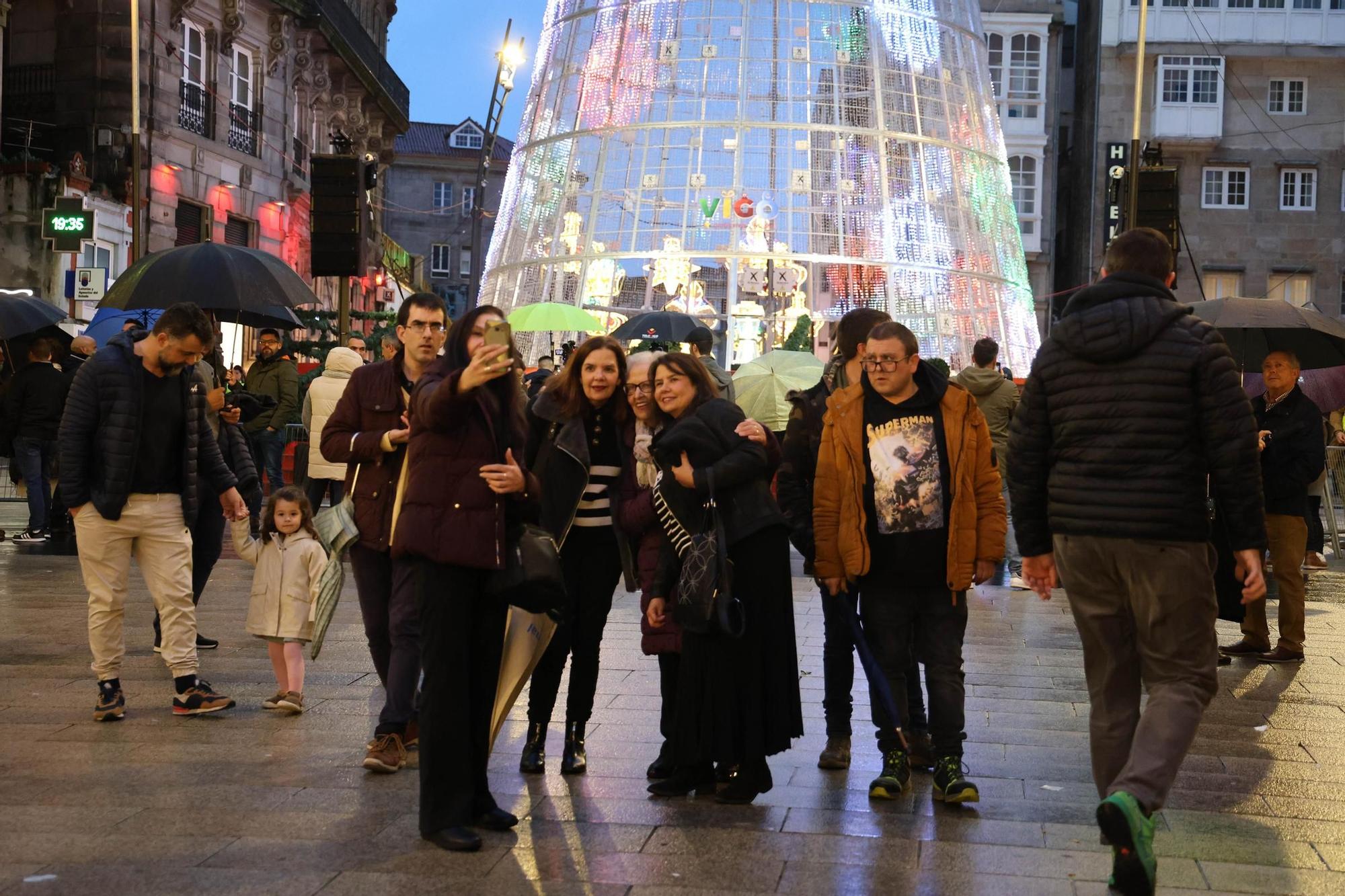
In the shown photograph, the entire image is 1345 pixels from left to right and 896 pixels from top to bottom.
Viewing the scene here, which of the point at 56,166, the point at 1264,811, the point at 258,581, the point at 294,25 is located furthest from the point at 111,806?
the point at 294,25

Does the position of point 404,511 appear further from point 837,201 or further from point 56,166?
point 56,166

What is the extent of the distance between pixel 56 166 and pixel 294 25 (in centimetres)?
1095

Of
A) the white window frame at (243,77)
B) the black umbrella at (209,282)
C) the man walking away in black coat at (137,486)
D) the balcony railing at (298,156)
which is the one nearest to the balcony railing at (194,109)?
the white window frame at (243,77)

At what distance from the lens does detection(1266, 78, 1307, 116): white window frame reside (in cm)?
5266

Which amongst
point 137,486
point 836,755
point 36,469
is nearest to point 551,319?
point 36,469

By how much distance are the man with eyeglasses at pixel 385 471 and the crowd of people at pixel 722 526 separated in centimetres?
1

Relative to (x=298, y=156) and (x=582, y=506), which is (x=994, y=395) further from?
(x=298, y=156)

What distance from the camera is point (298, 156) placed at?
1618 inches

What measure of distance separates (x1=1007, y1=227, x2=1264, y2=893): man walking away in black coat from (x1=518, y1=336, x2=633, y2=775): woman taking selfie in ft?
6.16

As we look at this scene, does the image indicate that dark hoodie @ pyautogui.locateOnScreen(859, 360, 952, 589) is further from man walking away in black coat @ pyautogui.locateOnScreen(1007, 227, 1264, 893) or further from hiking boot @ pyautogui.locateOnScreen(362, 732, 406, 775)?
hiking boot @ pyautogui.locateOnScreen(362, 732, 406, 775)

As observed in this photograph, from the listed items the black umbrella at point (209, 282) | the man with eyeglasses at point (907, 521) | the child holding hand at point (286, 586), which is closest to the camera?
the man with eyeglasses at point (907, 521)

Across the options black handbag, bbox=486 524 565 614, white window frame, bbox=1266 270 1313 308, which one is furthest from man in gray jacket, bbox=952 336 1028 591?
white window frame, bbox=1266 270 1313 308

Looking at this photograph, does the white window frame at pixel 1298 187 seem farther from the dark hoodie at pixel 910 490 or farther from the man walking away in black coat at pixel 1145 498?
the man walking away in black coat at pixel 1145 498

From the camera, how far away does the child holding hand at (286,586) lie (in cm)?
784
